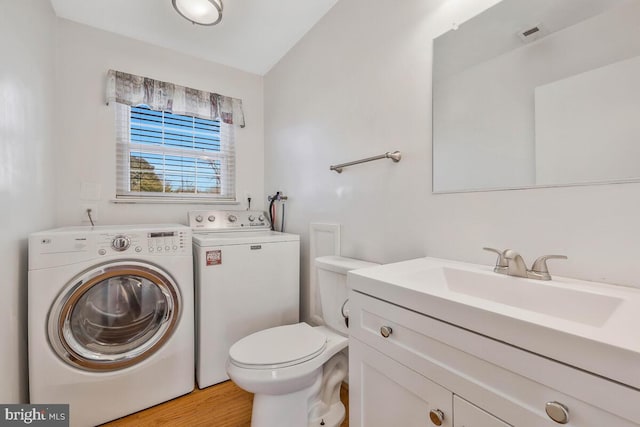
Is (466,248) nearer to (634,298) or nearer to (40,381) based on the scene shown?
(634,298)

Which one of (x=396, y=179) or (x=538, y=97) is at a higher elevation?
(x=538, y=97)

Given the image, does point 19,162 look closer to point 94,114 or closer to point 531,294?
point 94,114

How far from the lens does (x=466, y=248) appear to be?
3.78 ft

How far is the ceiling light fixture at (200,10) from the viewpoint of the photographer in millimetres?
1579

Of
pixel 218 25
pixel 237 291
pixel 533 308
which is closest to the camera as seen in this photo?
pixel 533 308

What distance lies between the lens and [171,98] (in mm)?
2264

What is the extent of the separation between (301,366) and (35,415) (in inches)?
48.1

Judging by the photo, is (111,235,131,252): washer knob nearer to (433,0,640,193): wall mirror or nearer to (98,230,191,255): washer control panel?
(98,230,191,255): washer control panel

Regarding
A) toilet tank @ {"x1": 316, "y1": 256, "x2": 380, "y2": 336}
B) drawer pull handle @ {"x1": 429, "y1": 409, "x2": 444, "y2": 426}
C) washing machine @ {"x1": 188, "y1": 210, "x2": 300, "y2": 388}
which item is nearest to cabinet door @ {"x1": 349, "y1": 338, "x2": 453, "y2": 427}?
drawer pull handle @ {"x1": 429, "y1": 409, "x2": 444, "y2": 426}

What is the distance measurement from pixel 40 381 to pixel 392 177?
199cm

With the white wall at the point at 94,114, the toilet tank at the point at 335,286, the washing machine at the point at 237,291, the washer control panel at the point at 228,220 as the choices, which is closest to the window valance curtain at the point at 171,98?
the white wall at the point at 94,114

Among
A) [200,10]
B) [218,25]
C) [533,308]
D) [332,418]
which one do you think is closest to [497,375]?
[533,308]

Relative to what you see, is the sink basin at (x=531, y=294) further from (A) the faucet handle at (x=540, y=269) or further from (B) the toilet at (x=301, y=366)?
(B) the toilet at (x=301, y=366)

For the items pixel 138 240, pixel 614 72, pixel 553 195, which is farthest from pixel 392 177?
pixel 138 240
